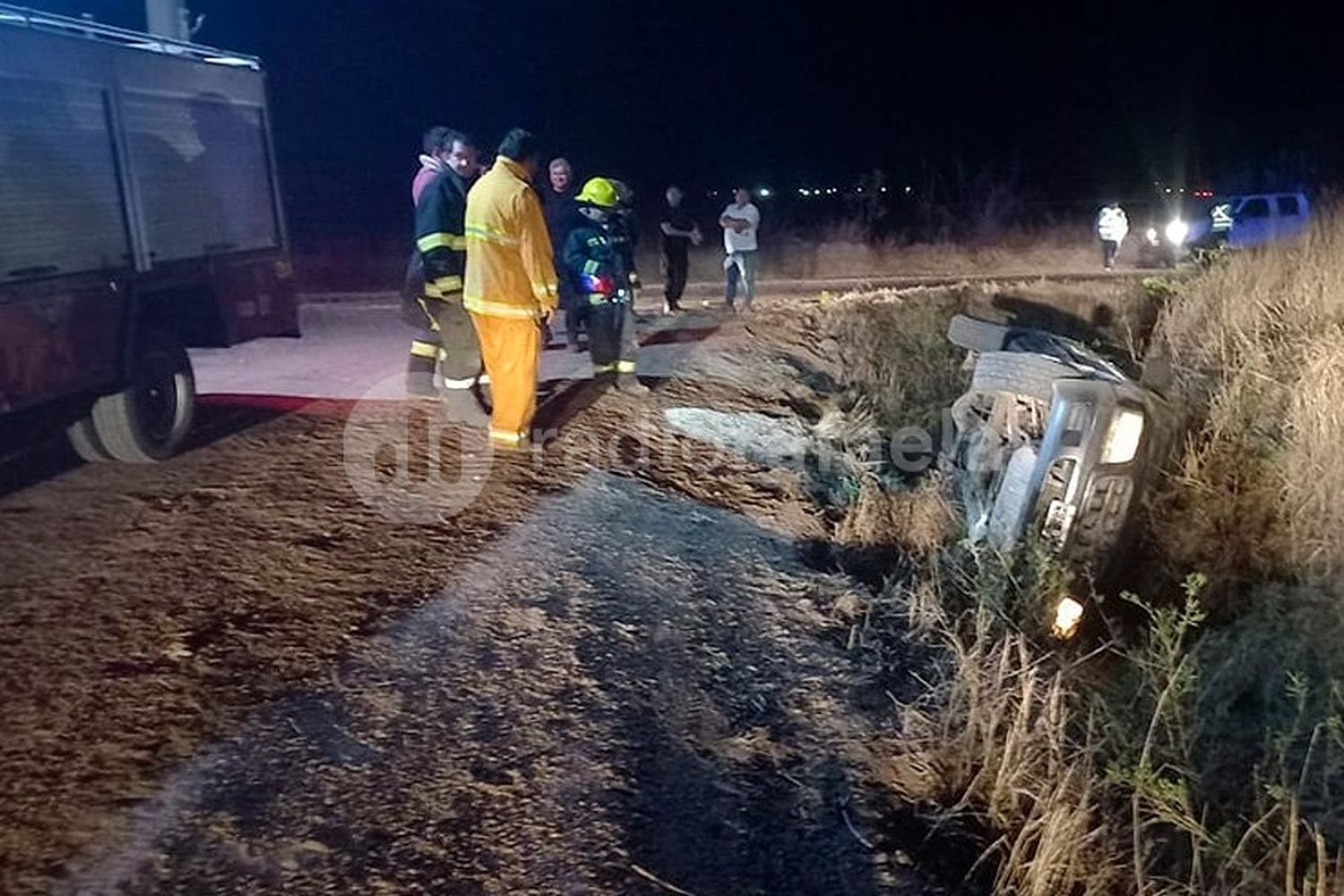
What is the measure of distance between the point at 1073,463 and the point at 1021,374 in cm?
73

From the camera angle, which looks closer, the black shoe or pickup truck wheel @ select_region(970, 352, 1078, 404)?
pickup truck wheel @ select_region(970, 352, 1078, 404)

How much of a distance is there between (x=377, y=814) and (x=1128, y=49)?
40253mm

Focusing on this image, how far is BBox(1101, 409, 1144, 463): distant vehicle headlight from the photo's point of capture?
5586 millimetres

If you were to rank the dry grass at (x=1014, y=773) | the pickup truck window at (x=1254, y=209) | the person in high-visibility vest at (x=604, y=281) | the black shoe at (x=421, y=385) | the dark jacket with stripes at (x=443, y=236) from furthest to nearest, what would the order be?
the pickup truck window at (x=1254, y=209), the person in high-visibility vest at (x=604, y=281), the black shoe at (x=421, y=385), the dark jacket with stripes at (x=443, y=236), the dry grass at (x=1014, y=773)

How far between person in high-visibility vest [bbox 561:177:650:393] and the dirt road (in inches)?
70.2

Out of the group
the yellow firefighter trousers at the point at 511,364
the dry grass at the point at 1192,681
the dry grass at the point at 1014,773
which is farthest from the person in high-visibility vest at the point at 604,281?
the dry grass at the point at 1014,773

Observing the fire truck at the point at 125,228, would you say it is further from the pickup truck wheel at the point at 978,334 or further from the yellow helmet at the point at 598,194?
the pickup truck wheel at the point at 978,334

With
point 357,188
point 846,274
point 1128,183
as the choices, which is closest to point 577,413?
point 846,274

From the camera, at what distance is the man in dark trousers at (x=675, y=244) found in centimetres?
1253

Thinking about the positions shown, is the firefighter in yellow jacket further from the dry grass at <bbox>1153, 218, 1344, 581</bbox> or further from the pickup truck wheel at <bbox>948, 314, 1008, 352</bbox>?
the dry grass at <bbox>1153, 218, 1344, 581</bbox>

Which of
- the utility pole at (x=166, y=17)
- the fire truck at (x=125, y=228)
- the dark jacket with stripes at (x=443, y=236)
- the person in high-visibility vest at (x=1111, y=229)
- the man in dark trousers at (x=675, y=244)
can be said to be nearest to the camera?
the fire truck at (x=125, y=228)

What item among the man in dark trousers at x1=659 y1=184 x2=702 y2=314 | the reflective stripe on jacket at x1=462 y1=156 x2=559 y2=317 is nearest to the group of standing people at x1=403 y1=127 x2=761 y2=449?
the reflective stripe on jacket at x1=462 y1=156 x2=559 y2=317

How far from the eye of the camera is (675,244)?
12.7m

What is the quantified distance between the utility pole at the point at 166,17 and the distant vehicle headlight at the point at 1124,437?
8.99 metres
